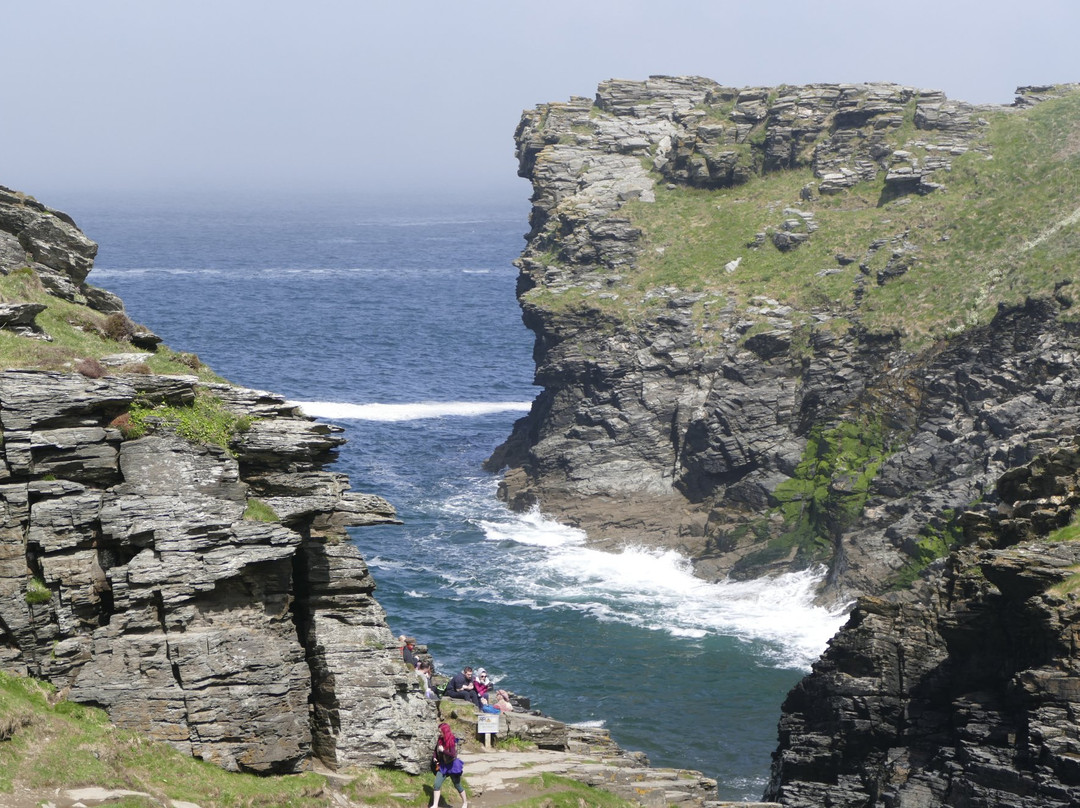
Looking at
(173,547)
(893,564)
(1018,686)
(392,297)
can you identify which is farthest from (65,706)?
(392,297)

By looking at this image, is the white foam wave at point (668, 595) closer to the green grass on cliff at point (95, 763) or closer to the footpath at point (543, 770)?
the footpath at point (543, 770)

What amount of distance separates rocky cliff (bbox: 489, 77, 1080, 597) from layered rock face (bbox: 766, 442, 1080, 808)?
19856 mm

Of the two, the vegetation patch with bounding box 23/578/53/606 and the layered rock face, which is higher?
the vegetation patch with bounding box 23/578/53/606

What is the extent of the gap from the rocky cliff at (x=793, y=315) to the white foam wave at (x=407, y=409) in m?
18.3

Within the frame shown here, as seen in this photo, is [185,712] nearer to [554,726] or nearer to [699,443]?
[554,726]

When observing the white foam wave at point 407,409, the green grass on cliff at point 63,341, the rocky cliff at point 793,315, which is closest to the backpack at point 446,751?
the green grass on cliff at point 63,341

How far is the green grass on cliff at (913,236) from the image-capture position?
288 feet

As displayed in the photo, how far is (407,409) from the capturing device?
12481 cm

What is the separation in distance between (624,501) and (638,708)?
2770 centimetres

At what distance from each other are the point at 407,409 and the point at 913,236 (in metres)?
50.0

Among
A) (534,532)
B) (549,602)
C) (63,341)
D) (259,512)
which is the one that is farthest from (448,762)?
(534,532)

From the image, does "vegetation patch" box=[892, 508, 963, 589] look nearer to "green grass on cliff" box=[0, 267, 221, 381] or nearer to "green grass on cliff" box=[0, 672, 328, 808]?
"green grass on cliff" box=[0, 267, 221, 381]

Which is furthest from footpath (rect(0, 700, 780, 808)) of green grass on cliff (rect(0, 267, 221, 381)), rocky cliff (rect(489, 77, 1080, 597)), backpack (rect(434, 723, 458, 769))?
rocky cliff (rect(489, 77, 1080, 597))

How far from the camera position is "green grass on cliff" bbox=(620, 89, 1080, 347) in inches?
3454
